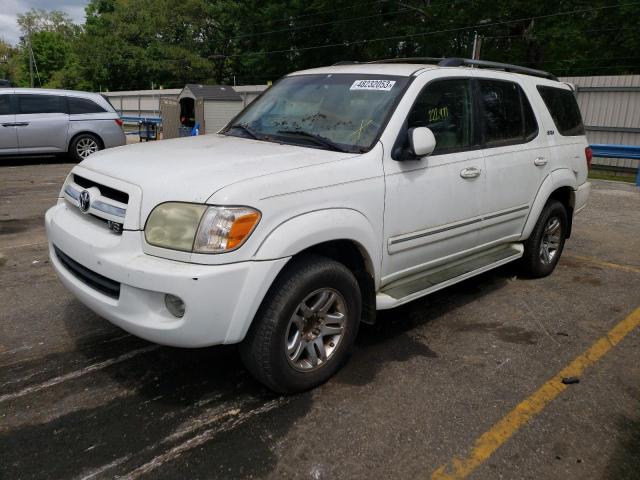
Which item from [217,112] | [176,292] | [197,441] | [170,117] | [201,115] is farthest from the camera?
[170,117]

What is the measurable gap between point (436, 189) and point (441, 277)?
644mm

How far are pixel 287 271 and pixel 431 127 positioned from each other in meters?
1.57

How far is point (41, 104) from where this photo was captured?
12.1m

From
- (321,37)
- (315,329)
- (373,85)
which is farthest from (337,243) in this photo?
(321,37)

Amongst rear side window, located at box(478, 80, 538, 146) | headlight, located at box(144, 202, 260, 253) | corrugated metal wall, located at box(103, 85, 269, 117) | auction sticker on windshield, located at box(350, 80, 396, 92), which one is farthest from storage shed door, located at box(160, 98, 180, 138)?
headlight, located at box(144, 202, 260, 253)

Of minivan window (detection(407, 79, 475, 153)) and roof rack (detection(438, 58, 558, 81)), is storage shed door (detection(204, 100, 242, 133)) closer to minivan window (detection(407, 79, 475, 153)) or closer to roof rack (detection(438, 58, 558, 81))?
roof rack (detection(438, 58, 558, 81))

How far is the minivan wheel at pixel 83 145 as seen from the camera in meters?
12.6

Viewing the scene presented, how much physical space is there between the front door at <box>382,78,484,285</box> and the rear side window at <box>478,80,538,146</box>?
0.20m

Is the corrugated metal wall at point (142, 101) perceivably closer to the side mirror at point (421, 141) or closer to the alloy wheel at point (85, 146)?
the alloy wheel at point (85, 146)

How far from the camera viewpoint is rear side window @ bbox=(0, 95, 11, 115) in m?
11.7

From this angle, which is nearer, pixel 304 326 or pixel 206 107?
pixel 304 326

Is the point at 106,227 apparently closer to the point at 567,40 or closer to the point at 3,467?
the point at 3,467

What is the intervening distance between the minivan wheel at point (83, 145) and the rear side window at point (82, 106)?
1.76 ft

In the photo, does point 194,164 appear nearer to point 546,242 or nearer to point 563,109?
point 546,242
